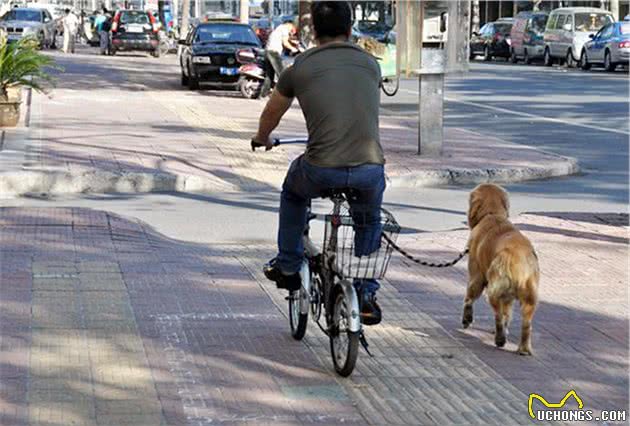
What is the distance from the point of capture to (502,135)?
813 inches

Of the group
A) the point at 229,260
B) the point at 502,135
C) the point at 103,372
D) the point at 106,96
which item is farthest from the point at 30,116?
the point at 103,372

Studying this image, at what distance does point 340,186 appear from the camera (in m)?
6.43

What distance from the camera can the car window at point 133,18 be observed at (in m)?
49.5

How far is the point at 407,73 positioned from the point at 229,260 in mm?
7750

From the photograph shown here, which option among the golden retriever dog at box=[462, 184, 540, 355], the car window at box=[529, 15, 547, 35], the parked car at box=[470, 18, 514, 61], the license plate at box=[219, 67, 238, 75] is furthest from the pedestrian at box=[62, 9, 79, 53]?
the golden retriever dog at box=[462, 184, 540, 355]

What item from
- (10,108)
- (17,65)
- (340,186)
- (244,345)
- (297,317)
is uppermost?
(17,65)

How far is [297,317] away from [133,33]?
4325 cm

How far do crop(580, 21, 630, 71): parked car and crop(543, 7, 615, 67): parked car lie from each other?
1540 mm

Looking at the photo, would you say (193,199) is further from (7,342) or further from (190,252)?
(7,342)

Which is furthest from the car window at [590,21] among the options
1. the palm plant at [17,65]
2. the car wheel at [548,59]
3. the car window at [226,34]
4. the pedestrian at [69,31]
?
the palm plant at [17,65]

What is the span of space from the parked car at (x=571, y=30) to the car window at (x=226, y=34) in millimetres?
17373

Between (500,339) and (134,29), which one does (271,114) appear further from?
(134,29)

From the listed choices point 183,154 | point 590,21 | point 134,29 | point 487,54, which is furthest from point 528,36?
point 183,154

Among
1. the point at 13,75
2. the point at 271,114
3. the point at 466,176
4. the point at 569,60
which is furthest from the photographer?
the point at 569,60
